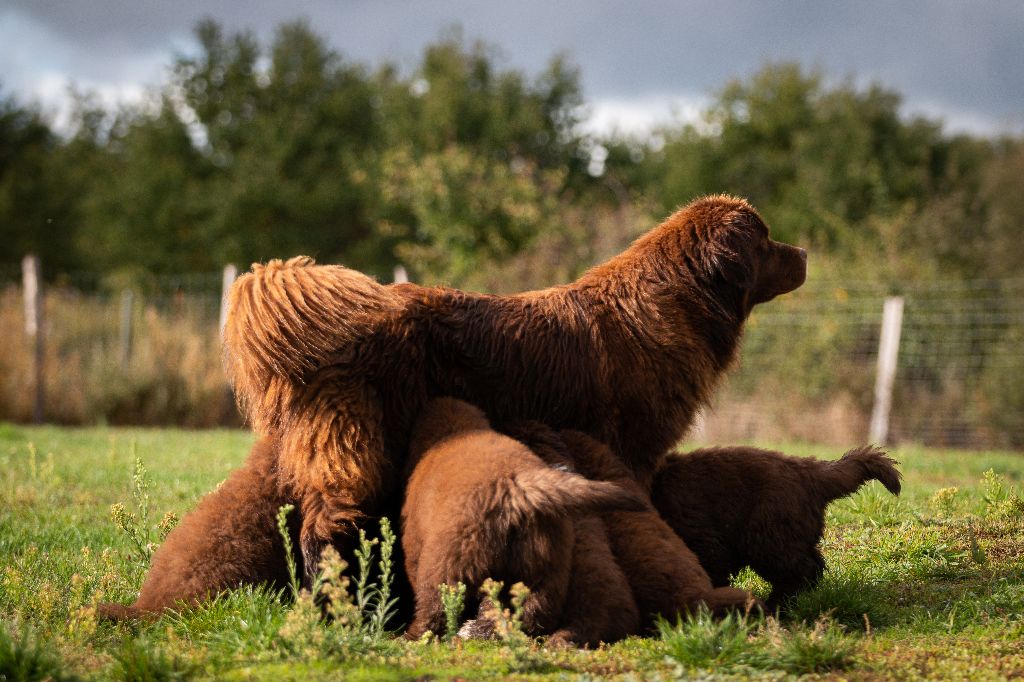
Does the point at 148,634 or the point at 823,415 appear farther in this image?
the point at 823,415

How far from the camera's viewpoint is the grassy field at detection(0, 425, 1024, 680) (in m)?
3.54

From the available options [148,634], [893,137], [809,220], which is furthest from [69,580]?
[893,137]

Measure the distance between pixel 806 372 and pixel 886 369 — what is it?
1.39m

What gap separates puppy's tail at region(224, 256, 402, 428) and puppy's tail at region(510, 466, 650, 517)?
144 centimetres

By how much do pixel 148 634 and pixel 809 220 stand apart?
28447mm

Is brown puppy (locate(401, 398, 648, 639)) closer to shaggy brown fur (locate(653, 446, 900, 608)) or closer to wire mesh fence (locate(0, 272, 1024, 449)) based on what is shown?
shaggy brown fur (locate(653, 446, 900, 608))

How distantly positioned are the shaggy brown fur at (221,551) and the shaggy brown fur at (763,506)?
1.87 m

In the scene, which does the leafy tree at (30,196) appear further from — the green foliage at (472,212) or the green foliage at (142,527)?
the green foliage at (142,527)

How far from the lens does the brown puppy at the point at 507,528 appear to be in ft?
12.8

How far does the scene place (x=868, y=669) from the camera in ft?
12.0

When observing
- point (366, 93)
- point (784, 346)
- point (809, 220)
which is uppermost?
point (366, 93)

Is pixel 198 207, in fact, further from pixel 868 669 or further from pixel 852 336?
pixel 868 669

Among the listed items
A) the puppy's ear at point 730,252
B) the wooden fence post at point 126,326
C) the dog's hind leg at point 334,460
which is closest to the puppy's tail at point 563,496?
the dog's hind leg at point 334,460

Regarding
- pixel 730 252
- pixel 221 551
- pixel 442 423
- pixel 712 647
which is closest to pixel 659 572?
pixel 712 647
